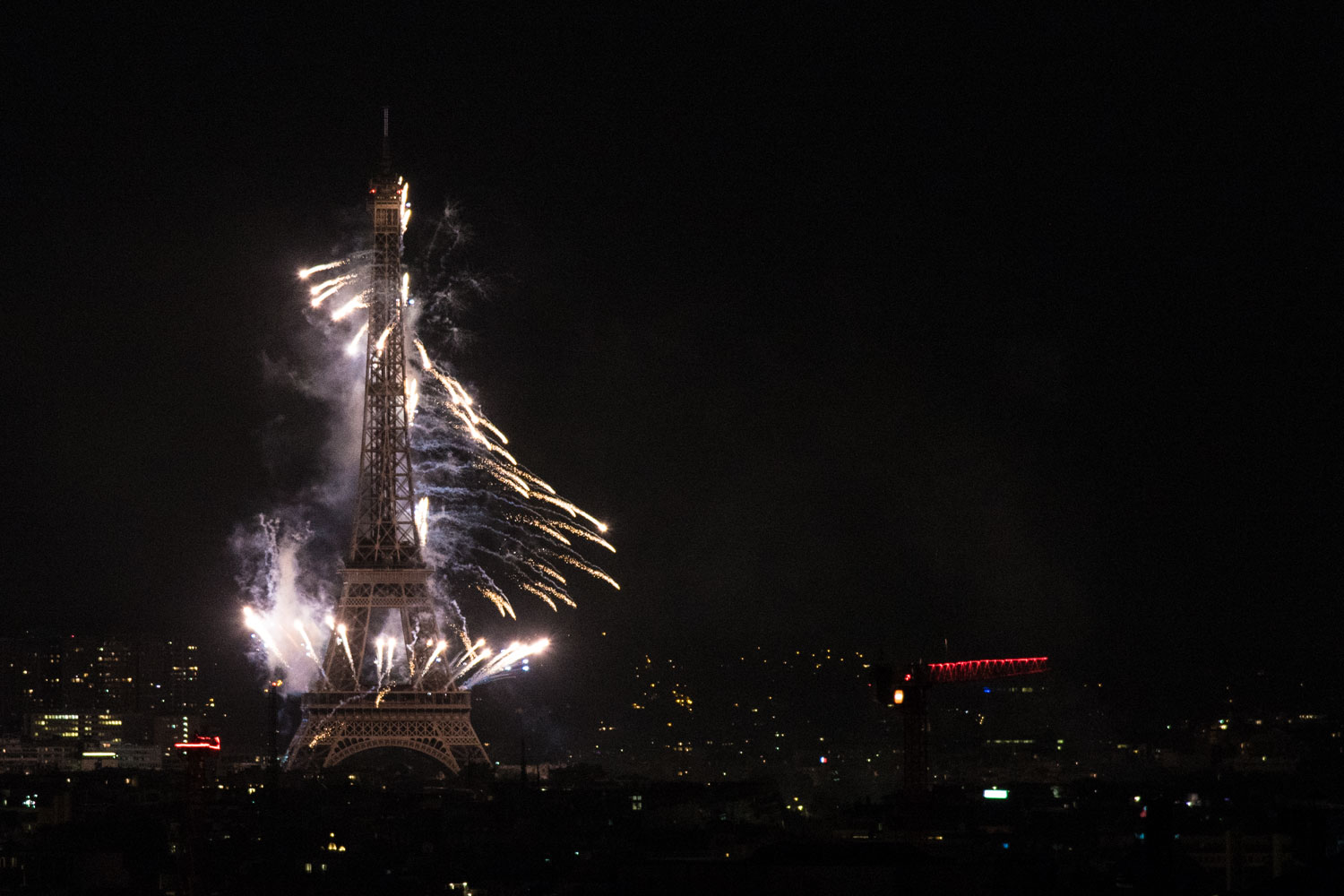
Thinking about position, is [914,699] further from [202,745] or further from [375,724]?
[202,745]

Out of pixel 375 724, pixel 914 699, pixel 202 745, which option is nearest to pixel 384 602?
pixel 375 724

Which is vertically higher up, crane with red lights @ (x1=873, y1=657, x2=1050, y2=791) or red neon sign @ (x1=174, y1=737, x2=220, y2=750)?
crane with red lights @ (x1=873, y1=657, x2=1050, y2=791)

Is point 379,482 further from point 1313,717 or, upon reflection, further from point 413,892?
point 1313,717

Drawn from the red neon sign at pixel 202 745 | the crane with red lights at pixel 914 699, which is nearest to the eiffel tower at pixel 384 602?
the crane with red lights at pixel 914 699

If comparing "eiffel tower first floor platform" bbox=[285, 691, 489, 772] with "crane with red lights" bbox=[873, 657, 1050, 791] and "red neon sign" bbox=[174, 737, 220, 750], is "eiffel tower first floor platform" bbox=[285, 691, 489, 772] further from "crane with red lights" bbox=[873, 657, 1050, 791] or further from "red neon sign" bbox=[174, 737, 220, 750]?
"red neon sign" bbox=[174, 737, 220, 750]

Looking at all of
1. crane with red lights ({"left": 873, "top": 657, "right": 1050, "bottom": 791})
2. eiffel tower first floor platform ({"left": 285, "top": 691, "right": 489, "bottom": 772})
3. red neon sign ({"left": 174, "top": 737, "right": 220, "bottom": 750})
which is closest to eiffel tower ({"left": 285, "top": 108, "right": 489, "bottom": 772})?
eiffel tower first floor platform ({"left": 285, "top": 691, "right": 489, "bottom": 772})

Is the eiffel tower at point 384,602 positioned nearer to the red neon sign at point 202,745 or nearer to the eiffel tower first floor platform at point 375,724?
the eiffel tower first floor platform at point 375,724
